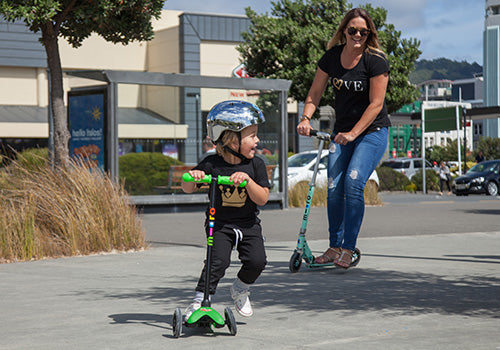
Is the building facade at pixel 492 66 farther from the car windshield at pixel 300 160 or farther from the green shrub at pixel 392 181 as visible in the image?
the car windshield at pixel 300 160

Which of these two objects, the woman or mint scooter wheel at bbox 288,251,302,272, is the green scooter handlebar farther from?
mint scooter wheel at bbox 288,251,302,272

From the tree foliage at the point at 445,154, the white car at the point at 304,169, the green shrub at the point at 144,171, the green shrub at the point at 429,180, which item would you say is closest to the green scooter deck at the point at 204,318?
the green shrub at the point at 144,171

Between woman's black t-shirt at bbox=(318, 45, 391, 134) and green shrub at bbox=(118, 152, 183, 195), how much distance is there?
8558 millimetres

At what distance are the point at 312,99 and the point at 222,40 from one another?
43.6m

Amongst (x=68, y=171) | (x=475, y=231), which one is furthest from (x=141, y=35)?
(x=475, y=231)

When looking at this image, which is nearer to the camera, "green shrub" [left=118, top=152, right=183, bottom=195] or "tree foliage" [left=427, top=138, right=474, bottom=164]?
"green shrub" [left=118, top=152, right=183, bottom=195]

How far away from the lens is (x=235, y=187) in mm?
4438

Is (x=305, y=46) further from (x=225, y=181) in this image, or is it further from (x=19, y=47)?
(x=225, y=181)

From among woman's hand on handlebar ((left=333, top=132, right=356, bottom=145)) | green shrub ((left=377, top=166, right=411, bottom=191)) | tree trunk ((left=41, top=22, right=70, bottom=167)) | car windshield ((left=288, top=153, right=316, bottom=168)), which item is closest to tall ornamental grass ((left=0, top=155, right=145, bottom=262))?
woman's hand on handlebar ((left=333, top=132, right=356, bottom=145))

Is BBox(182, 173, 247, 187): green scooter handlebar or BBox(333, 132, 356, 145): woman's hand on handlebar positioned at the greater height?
BBox(333, 132, 356, 145): woman's hand on handlebar

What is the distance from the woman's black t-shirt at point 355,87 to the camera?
6641 millimetres

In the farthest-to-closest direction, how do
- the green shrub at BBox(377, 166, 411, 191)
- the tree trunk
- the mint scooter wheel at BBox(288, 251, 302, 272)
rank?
the green shrub at BBox(377, 166, 411, 191), the tree trunk, the mint scooter wheel at BBox(288, 251, 302, 272)

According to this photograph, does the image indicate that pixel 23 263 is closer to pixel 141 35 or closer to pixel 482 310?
pixel 482 310

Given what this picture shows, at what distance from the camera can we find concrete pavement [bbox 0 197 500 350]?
4031mm
